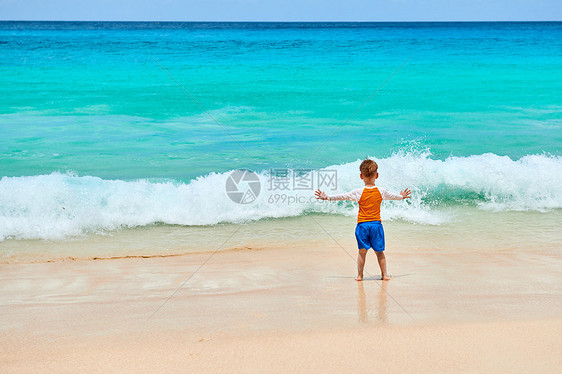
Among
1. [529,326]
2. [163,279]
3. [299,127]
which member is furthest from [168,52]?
[529,326]

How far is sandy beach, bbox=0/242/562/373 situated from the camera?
3012 mm

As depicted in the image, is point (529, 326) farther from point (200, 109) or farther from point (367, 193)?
point (200, 109)


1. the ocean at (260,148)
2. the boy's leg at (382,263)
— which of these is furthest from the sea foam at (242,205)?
the boy's leg at (382,263)

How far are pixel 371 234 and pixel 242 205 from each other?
360 cm

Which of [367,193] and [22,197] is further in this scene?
[22,197]

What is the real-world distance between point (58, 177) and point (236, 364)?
6.94 meters

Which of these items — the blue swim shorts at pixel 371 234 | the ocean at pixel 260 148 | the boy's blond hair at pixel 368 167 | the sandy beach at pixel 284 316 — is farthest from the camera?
the ocean at pixel 260 148

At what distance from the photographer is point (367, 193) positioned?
4.26 meters

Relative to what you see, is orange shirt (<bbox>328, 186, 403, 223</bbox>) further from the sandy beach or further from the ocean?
the ocean

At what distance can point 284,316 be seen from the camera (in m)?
3.64

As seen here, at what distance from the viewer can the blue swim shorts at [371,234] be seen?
4293 mm

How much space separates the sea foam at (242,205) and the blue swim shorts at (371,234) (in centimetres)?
290

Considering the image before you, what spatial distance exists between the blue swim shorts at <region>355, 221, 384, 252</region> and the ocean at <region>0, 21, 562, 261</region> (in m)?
1.88

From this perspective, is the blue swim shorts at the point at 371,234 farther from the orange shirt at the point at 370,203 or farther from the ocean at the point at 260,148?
the ocean at the point at 260,148
